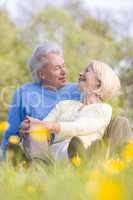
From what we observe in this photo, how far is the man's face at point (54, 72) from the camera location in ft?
14.7

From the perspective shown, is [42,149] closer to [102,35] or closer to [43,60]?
[43,60]

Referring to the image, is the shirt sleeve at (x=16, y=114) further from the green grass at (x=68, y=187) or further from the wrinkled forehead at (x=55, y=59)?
the green grass at (x=68, y=187)

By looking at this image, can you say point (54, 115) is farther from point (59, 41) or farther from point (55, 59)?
point (59, 41)

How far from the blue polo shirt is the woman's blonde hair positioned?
442 millimetres

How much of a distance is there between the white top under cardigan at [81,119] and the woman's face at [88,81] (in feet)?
0.35

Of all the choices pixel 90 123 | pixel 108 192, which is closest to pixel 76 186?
pixel 108 192

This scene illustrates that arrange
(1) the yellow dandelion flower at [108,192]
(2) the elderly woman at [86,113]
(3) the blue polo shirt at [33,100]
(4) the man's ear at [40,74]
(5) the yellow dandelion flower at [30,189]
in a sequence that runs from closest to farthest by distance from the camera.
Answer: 1. (1) the yellow dandelion flower at [108,192]
2. (5) the yellow dandelion flower at [30,189]
3. (2) the elderly woman at [86,113]
4. (3) the blue polo shirt at [33,100]
5. (4) the man's ear at [40,74]

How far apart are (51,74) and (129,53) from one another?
85.6ft

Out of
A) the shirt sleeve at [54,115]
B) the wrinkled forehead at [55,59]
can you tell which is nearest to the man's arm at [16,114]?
the wrinkled forehead at [55,59]

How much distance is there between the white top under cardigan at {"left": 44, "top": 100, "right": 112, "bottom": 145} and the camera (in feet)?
12.4

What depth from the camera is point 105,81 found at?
4.00 m

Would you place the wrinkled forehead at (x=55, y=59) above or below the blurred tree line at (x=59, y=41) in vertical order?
above

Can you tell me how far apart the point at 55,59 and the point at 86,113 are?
738mm

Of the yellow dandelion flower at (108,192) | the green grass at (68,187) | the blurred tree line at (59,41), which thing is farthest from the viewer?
the blurred tree line at (59,41)
